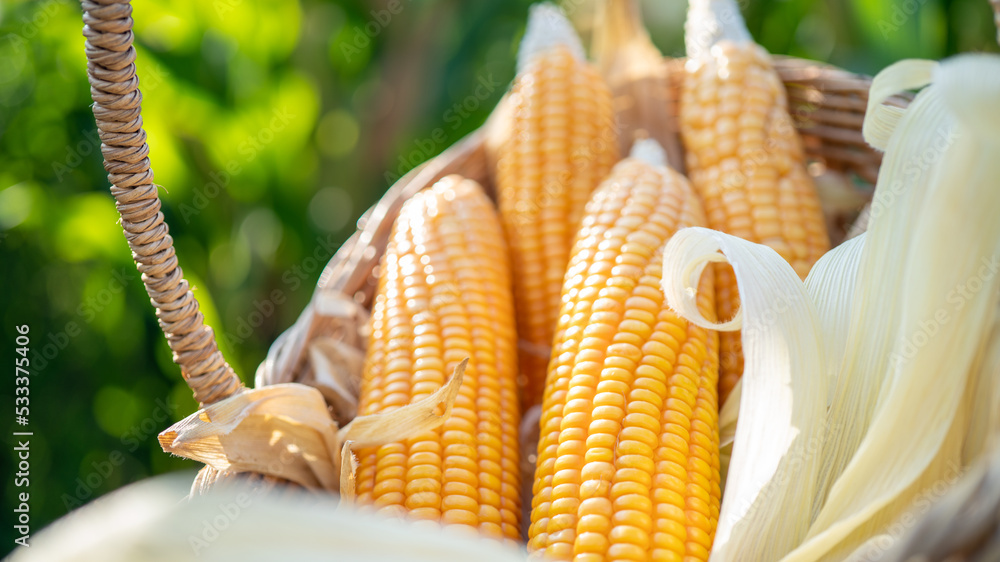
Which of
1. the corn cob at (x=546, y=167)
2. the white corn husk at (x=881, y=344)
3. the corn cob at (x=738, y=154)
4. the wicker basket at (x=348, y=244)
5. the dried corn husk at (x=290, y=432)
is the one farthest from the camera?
the corn cob at (x=546, y=167)

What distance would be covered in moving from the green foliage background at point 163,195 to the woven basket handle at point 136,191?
0.71m

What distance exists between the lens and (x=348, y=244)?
1130mm

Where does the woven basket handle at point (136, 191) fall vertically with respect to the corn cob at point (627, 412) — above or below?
above

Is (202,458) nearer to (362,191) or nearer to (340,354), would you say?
(340,354)

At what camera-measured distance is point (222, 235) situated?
171cm

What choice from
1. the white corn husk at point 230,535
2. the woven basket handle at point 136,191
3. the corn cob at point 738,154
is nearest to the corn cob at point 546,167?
the corn cob at point 738,154

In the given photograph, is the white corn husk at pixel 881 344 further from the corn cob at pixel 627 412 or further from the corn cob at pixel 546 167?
the corn cob at pixel 546 167

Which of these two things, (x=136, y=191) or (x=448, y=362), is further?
(x=448, y=362)

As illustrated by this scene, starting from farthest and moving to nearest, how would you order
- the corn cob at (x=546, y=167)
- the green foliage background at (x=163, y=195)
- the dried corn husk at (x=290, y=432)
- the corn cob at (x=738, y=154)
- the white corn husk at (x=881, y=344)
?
the green foliage background at (x=163, y=195) → the corn cob at (x=546, y=167) → the corn cob at (x=738, y=154) → the dried corn husk at (x=290, y=432) → the white corn husk at (x=881, y=344)

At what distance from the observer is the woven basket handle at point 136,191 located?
0.62 metres

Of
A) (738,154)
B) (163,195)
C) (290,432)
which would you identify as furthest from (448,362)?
(163,195)

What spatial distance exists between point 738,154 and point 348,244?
62cm

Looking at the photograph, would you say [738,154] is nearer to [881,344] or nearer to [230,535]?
[881,344]

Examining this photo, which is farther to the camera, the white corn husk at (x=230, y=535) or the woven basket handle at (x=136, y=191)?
the woven basket handle at (x=136, y=191)
